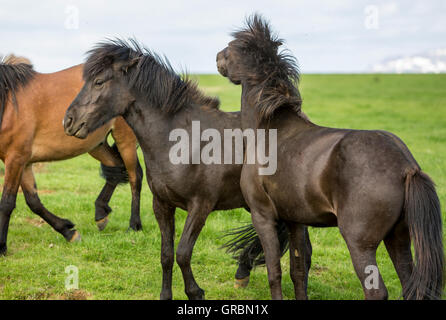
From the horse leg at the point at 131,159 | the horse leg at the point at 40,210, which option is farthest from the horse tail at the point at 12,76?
the horse leg at the point at 131,159

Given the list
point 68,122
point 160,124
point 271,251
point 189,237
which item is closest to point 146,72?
point 160,124

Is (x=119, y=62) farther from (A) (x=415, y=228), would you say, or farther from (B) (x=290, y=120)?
(A) (x=415, y=228)

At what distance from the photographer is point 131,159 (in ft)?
26.0

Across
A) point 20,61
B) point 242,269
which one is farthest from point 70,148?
point 242,269

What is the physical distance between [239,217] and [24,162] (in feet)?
10.7

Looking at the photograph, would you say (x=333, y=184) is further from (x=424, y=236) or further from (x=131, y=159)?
(x=131, y=159)

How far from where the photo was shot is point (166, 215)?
5145mm

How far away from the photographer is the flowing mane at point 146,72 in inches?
195

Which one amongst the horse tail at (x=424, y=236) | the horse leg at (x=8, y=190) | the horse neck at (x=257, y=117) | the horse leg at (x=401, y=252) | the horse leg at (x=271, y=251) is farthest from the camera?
the horse leg at (x=8, y=190)

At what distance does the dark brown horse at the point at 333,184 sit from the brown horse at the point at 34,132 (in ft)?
9.66

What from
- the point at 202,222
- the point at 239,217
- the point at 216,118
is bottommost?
the point at 239,217

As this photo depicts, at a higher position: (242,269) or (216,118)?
(216,118)

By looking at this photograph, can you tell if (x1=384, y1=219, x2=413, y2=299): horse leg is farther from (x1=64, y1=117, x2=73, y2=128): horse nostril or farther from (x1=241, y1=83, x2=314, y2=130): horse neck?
(x1=64, y1=117, x2=73, y2=128): horse nostril

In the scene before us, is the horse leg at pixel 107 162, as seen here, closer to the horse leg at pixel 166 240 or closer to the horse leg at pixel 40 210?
the horse leg at pixel 40 210
